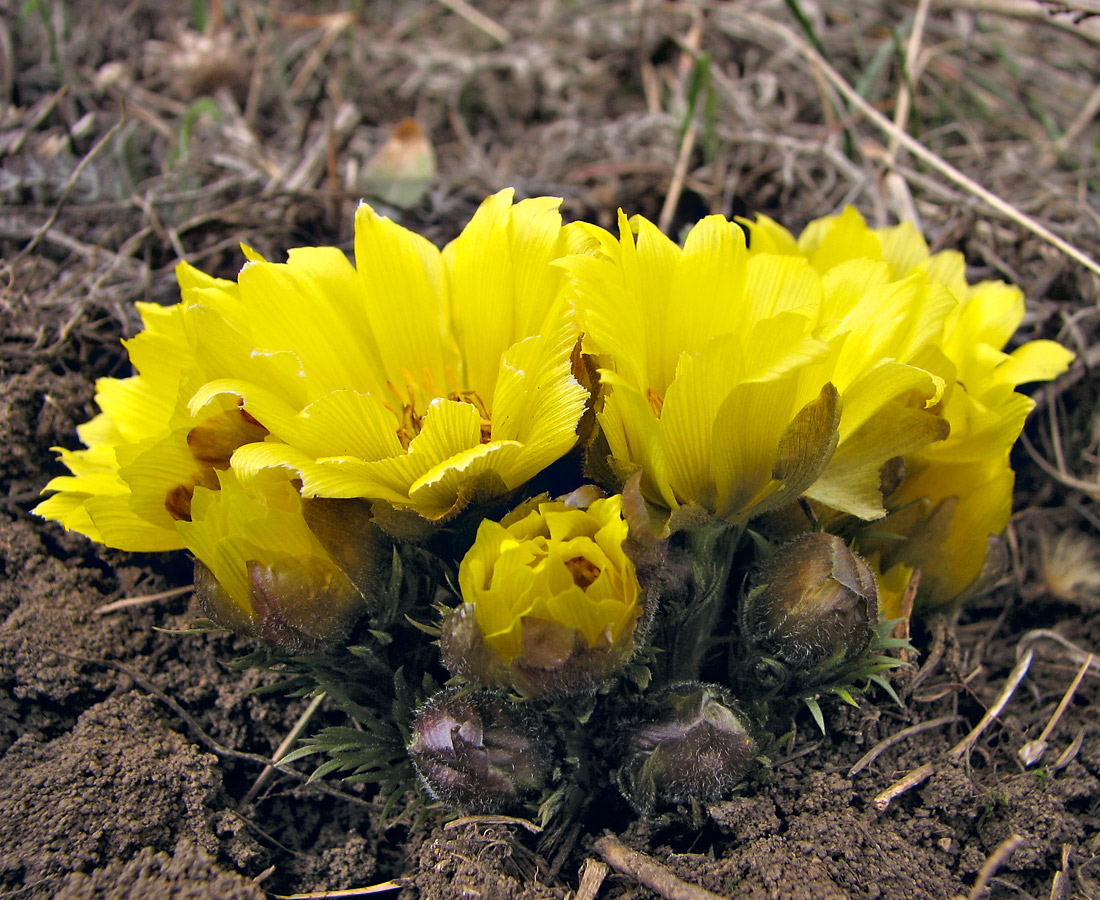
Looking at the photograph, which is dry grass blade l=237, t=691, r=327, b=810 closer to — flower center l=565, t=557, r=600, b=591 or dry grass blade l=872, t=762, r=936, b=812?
flower center l=565, t=557, r=600, b=591

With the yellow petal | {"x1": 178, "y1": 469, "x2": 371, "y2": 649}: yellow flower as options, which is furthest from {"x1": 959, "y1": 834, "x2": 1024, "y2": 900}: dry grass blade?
the yellow petal

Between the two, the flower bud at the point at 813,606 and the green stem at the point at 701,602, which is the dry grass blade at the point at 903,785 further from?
the green stem at the point at 701,602

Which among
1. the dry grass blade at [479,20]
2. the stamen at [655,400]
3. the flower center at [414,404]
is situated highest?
the dry grass blade at [479,20]

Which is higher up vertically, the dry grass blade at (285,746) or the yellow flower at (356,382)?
the yellow flower at (356,382)

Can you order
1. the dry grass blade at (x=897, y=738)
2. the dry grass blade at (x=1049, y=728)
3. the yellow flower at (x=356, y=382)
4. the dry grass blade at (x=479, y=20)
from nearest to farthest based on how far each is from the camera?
1. the yellow flower at (x=356, y=382)
2. the dry grass blade at (x=897, y=738)
3. the dry grass blade at (x=1049, y=728)
4. the dry grass blade at (x=479, y=20)

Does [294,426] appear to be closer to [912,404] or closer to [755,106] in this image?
[912,404]

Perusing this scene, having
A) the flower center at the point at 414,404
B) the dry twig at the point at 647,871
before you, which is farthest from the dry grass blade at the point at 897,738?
the flower center at the point at 414,404

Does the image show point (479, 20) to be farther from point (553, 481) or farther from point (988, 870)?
point (988, 870)
